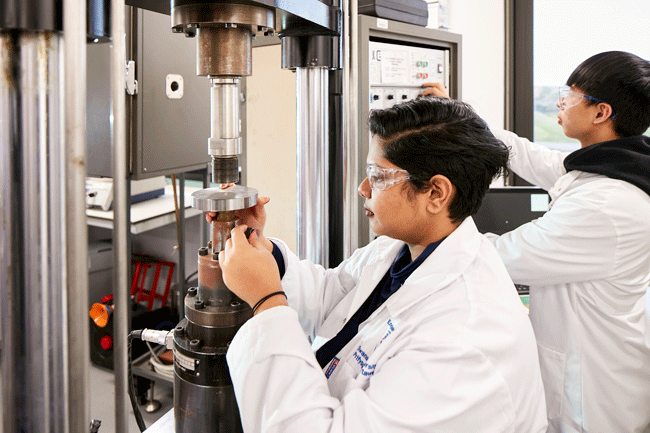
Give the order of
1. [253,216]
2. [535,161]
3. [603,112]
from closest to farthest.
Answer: [253,216] → [603,112] → [535,161]

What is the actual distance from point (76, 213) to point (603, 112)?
1470mm

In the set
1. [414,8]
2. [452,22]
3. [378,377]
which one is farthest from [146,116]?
[452,22]

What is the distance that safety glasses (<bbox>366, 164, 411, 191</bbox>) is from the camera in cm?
92

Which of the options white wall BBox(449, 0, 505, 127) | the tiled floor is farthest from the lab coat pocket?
the tiled floor

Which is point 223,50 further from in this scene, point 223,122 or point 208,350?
point 208,350

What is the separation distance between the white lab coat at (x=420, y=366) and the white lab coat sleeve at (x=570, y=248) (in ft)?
1.76

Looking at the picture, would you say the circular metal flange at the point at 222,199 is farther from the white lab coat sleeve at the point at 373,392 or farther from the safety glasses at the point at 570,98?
the safety glasses at the point at 570,98

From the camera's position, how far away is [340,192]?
51.8 inches

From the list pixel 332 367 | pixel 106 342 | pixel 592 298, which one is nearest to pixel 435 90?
pixel 592 298

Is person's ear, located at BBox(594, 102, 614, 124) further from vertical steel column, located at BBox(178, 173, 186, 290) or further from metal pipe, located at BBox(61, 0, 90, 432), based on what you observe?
vertical steel column, located at BBox(178, 173, 186, 290)

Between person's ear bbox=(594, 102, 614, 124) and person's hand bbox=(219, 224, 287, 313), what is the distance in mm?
1151

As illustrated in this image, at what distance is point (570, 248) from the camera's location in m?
1.37

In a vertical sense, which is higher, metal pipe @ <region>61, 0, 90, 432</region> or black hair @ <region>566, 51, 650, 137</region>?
black hair @ <region>566, 51, 650, 137</region>

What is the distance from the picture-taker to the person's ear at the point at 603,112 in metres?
1.47
